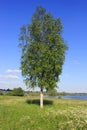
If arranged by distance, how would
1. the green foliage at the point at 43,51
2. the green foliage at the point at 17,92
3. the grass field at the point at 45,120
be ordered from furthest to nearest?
the green foliage at the point at 17,92 < the green foliage at the point at 43,51 < the grass field at the point at 45,120

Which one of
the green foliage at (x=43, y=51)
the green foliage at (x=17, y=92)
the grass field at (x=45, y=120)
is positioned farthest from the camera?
the green foliage at (x=17, y=92)

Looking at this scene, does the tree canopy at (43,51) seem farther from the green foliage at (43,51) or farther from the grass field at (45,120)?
the grass field at (45,120)

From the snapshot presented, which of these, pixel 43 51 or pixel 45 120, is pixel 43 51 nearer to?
pixel 43 51

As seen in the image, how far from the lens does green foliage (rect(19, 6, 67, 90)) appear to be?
41625 mm

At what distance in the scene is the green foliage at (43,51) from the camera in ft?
137

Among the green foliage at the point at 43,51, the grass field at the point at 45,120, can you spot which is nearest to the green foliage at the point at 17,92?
the green foliage at the point at 43,51

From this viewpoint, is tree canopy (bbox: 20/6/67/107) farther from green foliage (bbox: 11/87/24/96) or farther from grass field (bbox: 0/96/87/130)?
green foliage (bbox: 11/87/24/96)

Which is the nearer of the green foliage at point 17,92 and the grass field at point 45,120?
the grass field at point 45,120

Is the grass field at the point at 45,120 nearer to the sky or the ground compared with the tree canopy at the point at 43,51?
nearer to the ground

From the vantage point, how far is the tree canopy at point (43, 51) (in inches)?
1639

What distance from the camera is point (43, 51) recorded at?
135 ft

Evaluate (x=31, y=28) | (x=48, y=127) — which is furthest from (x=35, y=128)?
(x=31, y=28)

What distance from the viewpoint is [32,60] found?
139 ft

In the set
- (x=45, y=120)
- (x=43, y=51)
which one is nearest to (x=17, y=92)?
Result: (x=43, y=51)
